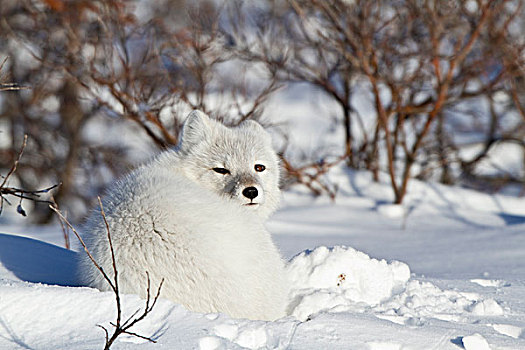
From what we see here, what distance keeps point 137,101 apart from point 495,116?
8.04m

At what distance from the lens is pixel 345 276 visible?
3611 mm

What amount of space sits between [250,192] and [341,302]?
0.77 meters

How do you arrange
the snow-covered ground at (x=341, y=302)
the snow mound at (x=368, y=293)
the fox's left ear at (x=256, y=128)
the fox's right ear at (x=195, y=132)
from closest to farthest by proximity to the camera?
1. the snow-covered ground at (x=341, y=302)
2. the snow mound at (x=368, y=293)
3. the fox's right ear at (x=195, y=132)
4. the fox's left ear at (x=256, y=128)

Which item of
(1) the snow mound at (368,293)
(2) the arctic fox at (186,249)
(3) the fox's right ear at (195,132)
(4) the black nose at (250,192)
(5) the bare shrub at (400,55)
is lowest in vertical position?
(1) the snow mound at (368,293)

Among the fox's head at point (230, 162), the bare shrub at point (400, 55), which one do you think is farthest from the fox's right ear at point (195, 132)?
the bare shrub at point (400, 55)

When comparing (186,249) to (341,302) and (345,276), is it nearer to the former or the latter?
(341,302)

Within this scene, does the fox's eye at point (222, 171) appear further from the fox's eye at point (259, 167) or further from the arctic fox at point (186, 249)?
the arctic fox at point (186, 249)

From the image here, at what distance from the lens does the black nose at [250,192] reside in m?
3.35

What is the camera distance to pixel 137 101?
6762mm

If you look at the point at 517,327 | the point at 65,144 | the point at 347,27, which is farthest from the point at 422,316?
the point at 65,144

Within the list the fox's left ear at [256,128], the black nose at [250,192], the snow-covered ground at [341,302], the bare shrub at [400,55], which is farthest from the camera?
the bare shrub at [400,55]

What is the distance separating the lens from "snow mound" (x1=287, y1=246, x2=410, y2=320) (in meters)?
3.48

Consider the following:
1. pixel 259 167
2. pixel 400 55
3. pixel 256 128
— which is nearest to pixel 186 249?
pixel 259 167

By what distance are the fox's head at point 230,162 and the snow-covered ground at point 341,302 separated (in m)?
0.53
